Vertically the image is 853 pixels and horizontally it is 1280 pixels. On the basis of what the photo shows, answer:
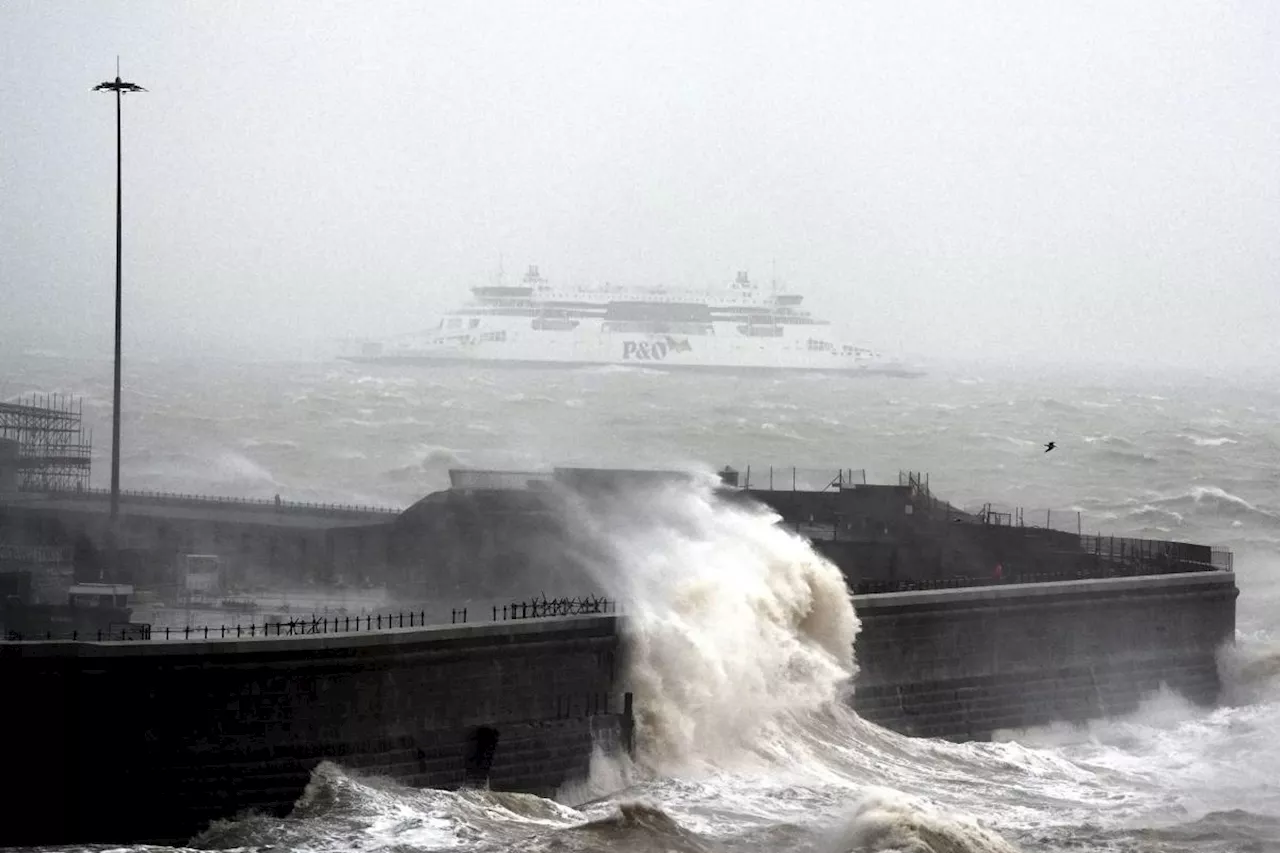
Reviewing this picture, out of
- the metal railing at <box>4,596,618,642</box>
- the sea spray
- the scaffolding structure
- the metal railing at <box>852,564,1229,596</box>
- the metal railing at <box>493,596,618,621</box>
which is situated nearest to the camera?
the metal railing at <box>4,596,618,642</box>

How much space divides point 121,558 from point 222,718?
38.1ft

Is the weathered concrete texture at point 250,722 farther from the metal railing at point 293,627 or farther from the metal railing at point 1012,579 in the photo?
the metal railing at point 1012,579

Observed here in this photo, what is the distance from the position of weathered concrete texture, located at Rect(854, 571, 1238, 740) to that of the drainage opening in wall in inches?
304

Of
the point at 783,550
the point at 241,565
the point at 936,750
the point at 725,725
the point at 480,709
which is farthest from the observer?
the point at 241,565

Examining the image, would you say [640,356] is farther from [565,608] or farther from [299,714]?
[299,714]

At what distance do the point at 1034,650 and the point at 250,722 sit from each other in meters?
15.2

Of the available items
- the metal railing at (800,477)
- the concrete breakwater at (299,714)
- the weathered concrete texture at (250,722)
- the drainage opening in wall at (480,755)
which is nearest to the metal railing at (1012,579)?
the concrete breakwater at (299,714)

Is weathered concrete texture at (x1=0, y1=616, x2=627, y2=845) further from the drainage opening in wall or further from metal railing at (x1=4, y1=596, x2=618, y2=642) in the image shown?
metal railing at (x1=4, y1=596, x2=618, y2=642)

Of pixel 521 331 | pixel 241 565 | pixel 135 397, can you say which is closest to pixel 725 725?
pixel 241 565

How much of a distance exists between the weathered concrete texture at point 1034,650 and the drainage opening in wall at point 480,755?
7.72m

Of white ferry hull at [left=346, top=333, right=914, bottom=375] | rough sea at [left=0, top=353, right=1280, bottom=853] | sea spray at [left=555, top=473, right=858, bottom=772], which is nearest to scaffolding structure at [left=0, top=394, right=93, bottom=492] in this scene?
rough sea at [left=0, top=353, right=1280, bottom=853]

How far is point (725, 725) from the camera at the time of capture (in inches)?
1088

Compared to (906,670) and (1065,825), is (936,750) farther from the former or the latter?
(1065,825)

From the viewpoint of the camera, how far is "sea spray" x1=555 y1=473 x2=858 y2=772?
26.9 m
